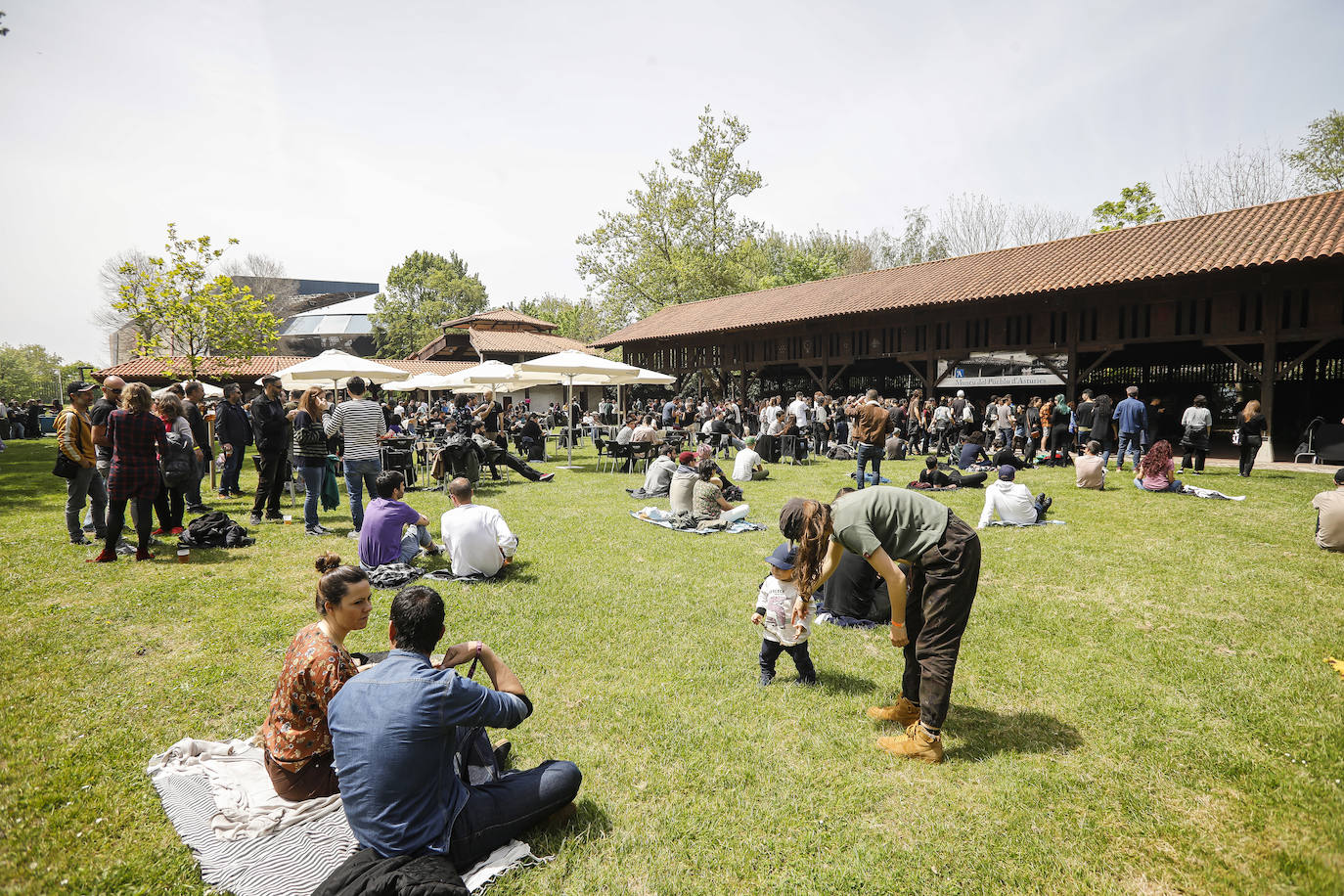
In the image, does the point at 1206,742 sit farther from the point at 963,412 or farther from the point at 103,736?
the point at 963,412

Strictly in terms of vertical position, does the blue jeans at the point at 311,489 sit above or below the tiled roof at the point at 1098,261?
below

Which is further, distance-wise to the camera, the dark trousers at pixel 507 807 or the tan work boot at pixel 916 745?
the tan work boot at pixel 916 745

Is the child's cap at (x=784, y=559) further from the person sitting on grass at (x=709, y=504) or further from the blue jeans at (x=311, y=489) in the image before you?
the blue jeans at (x=311, y=489)

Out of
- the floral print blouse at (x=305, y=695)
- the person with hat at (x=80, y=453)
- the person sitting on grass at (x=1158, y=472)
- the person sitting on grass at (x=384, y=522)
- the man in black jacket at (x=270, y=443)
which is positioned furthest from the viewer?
the person sitting on grass at (x=1158, y=472)

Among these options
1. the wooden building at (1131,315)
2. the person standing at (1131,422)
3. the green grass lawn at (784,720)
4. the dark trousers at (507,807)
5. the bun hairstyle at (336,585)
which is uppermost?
the wooden building at (1131,315)

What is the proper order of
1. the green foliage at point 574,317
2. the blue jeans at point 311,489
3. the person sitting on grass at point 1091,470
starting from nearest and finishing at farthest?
the blue jeans at point 311,489, the person sitting on grass at point 1091,470, the green foliage at point 574,317

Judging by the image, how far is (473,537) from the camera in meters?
6.13

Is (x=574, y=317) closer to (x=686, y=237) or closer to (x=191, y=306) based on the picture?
(x=686, y=237)

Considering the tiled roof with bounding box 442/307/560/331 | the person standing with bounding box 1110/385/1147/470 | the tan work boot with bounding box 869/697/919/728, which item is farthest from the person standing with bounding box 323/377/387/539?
the tiled roof with bounding box 442/307/560/331

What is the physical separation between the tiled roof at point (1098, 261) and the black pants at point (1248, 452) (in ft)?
13.2

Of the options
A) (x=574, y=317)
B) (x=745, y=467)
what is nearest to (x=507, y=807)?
(x=745, y=467)

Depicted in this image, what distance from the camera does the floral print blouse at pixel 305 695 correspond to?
2783 millimetres

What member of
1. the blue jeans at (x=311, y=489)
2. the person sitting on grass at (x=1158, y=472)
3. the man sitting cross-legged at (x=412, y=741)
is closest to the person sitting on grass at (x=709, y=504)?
the blue jeans at (x=311, y=489)

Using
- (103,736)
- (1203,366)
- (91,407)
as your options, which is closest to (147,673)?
(103,736)
